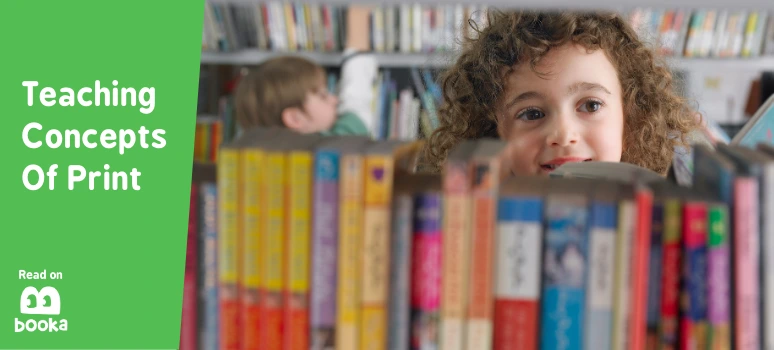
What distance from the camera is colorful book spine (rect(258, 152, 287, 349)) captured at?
0.84 meters

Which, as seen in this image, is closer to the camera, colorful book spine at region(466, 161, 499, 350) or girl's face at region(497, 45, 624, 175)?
colorful book spine at region(466, 161, 499, 350)

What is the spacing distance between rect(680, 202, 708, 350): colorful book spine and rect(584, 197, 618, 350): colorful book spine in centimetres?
8

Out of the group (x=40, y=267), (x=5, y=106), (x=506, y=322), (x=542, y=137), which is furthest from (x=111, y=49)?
(x=506, y=322)

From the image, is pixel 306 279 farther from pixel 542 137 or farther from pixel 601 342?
pixel 542 137

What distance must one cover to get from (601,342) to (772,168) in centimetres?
25

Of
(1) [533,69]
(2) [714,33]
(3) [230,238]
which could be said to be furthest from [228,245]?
(2) [714,33]

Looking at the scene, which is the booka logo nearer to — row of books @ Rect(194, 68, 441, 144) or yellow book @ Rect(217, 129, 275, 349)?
yellow book @ Rect(217, 129, 275, 349)

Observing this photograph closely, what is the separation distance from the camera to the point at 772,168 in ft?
2.52

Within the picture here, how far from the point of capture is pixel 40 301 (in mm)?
1333

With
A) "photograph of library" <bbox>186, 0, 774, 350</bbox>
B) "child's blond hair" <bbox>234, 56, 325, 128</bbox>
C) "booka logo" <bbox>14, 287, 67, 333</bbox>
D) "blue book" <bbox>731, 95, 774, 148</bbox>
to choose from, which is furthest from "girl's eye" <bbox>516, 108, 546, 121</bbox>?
"child's blond hair" <bbox>234, 56, 325, 128</bbox>

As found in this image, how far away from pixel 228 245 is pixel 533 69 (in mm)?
870

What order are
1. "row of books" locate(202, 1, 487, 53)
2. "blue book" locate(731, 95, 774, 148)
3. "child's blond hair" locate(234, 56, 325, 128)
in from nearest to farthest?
"blue book" locate(731, 95, 774, 148) < "child's blond hair" locate(234, 56, 325, 128) < "row of books" locate(202, 1, 487, 53)

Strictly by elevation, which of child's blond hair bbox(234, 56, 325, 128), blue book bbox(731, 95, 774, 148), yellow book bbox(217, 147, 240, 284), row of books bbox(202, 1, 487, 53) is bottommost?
yellow book bbox(217, 147, 240, 284)

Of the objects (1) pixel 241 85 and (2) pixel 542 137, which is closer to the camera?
(2) pixel 542 137
